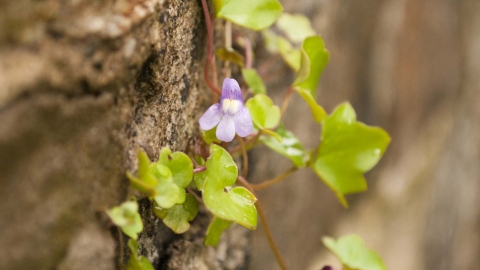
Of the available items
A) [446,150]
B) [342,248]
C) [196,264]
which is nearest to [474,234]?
[446,150]

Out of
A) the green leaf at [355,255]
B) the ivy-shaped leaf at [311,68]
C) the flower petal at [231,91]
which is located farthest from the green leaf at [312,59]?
the green leaf at [355,255]

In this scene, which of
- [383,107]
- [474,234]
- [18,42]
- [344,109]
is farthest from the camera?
[474,234]

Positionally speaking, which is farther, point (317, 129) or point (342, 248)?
point (317, 129)

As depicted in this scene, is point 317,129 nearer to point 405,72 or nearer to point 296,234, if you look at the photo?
point 296,234

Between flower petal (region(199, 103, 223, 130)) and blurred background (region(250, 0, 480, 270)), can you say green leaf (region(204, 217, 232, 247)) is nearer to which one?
flower petal (region(199, 103, 223, 130))

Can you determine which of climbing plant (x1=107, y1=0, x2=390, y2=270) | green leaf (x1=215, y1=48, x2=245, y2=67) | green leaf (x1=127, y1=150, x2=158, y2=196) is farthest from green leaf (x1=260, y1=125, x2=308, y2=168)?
green leaf (x1=127, y1=150, x2=158, y2=196)

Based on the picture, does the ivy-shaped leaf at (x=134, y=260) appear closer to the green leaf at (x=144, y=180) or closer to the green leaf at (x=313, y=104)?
the green leaf at (x=144, y=180)

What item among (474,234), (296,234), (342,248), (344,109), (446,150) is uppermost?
(344,109)

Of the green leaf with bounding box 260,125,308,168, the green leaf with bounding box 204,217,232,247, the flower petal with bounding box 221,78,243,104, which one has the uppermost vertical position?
the flower petal with bounding box 221,78,243,104
